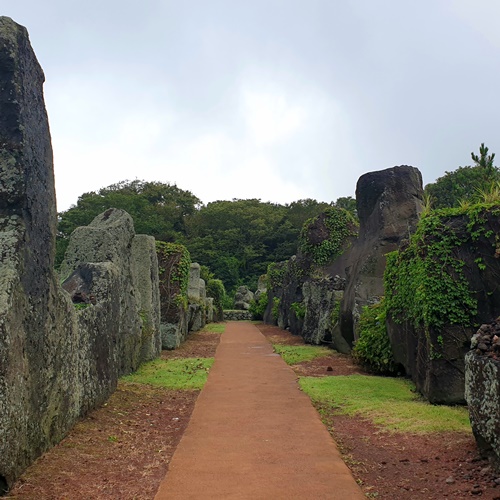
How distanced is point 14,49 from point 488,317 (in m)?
6.27

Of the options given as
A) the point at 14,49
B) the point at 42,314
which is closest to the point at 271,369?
the point at 42,314

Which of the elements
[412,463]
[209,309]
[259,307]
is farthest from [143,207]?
[412,463]

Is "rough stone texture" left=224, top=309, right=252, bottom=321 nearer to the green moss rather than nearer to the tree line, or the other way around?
the tree line

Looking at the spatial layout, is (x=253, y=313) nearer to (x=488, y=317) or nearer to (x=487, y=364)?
(x=488, y=317)

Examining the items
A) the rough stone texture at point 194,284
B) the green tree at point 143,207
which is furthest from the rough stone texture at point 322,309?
the green tree at point 143,207

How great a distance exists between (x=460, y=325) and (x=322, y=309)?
9216 millimetres

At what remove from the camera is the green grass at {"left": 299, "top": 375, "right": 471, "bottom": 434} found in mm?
6207

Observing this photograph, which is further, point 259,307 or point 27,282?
point 259,307

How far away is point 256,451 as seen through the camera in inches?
210

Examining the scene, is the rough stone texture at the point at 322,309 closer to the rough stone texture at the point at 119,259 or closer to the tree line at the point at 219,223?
the rough stone texture at the point at 119,259

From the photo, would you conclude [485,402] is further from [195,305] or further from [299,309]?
[195,305]

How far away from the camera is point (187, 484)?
174 inches

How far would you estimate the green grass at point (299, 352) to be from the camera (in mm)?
12734

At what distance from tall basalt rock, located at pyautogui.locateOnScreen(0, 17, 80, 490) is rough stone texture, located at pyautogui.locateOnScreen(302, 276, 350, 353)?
9.95m
